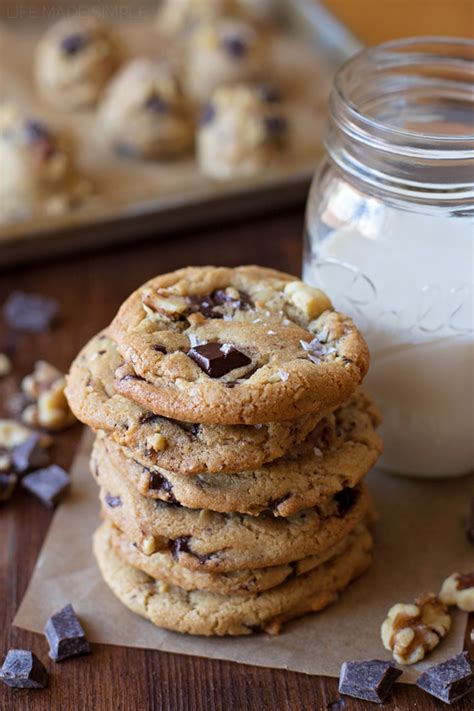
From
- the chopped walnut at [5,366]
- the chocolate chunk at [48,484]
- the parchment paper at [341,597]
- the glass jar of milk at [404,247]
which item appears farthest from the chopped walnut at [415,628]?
the chopped walnut at [5,366]

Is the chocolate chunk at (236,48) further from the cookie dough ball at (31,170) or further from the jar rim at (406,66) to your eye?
the jar rim at (406,66)

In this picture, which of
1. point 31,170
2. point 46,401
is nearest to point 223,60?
point 31,170

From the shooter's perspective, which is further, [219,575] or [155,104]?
[155,104]

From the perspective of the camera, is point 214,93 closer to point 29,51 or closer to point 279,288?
point 29,51

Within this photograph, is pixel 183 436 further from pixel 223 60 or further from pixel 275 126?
pixel 223 60

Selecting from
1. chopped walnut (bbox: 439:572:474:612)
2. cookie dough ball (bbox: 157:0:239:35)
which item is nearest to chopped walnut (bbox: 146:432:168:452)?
chopped walnut (bbox: 439:572:474:612)

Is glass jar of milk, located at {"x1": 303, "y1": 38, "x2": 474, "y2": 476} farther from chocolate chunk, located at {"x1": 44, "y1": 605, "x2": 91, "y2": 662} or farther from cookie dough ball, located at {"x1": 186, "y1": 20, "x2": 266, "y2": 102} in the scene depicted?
cookie dough ball, located at {"x1": 186, "y1": 20, "x2": 266, "y2": 102}
